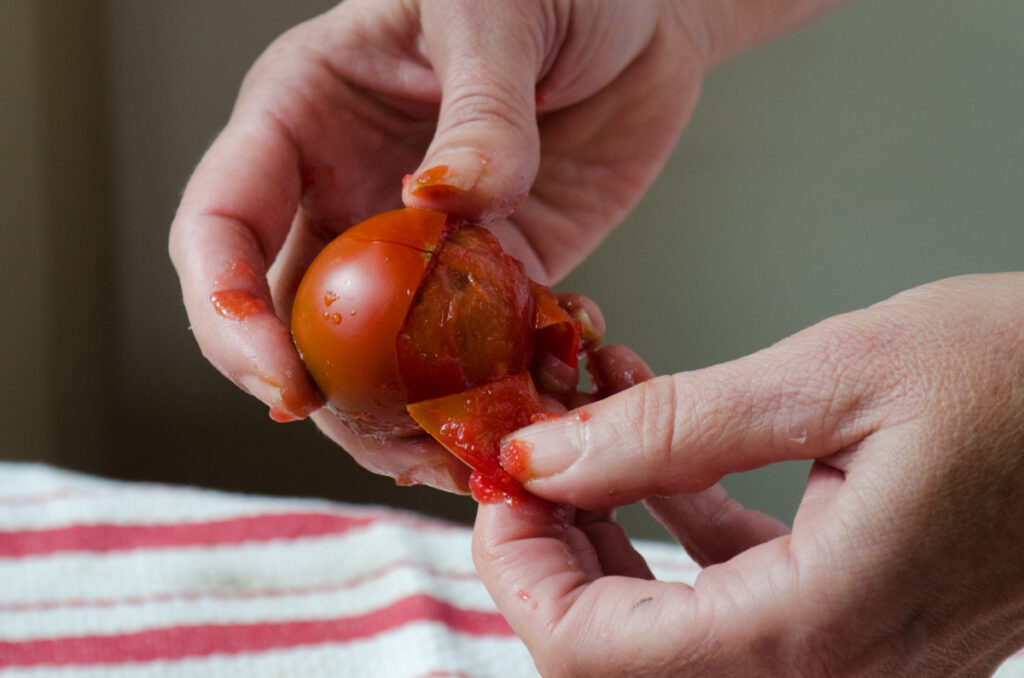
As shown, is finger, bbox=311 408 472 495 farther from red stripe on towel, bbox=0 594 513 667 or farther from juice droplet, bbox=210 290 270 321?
red stripe on towel, bbox=0 594 513 667

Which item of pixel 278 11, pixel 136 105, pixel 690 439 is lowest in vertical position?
pixel 136 105

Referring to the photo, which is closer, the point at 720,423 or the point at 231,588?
the point at 720,423

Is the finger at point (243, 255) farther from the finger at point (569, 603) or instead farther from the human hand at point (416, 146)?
the finger at point (569, 603)

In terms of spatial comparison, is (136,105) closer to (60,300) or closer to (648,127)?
(60,300)

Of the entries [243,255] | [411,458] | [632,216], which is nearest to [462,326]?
[411,458]

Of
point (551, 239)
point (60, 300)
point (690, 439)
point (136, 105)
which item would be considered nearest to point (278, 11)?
→ point (136, 105)

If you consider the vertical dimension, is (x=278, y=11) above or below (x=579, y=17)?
below

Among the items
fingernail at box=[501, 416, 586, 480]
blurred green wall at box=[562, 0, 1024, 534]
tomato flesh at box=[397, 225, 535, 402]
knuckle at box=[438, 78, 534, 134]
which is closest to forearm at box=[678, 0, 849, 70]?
blurred green wall at box=[562, 0, 1024, 534]

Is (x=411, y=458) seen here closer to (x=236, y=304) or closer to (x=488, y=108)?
(x=236, y=304)
